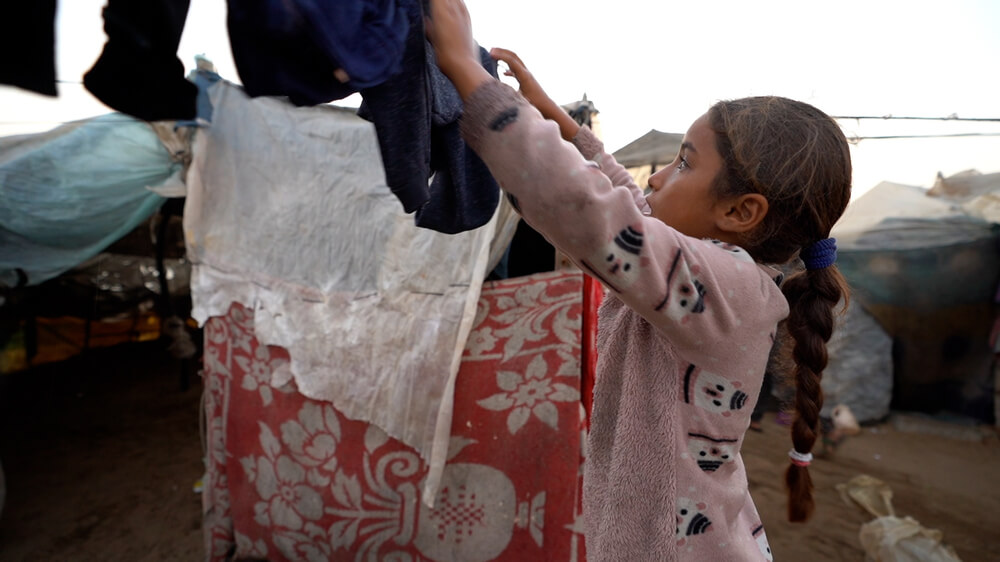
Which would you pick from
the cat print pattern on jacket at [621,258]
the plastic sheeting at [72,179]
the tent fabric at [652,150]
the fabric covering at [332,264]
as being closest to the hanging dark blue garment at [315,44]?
the cat print pattern on jacket at [621,258]

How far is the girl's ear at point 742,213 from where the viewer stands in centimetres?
81

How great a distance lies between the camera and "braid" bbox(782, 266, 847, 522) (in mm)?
937

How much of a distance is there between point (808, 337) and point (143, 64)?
1.14m

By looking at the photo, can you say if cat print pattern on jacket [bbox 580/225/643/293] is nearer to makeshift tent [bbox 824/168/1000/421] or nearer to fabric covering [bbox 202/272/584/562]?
fabric covering [bbox 202/272/584/562]

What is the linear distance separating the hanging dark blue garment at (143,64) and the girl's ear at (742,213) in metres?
0.80

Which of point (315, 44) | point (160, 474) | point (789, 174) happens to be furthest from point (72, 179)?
point (789, 174)

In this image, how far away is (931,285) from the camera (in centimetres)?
533

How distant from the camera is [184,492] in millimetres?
3809

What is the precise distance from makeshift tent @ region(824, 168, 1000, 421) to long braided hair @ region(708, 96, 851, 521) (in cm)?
494

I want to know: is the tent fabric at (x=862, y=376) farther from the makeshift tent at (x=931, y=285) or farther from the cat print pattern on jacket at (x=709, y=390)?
the cat print pattern on jacket at (x=709, y=390)

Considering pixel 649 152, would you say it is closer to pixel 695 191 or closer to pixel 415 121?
pixel 695 191

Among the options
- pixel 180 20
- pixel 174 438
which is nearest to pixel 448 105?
pixel 180 20

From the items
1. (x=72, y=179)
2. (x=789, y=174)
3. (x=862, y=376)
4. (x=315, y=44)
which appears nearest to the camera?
(x=315, y=44)

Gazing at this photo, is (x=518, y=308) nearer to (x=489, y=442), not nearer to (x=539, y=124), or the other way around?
(x=489, y=442)
